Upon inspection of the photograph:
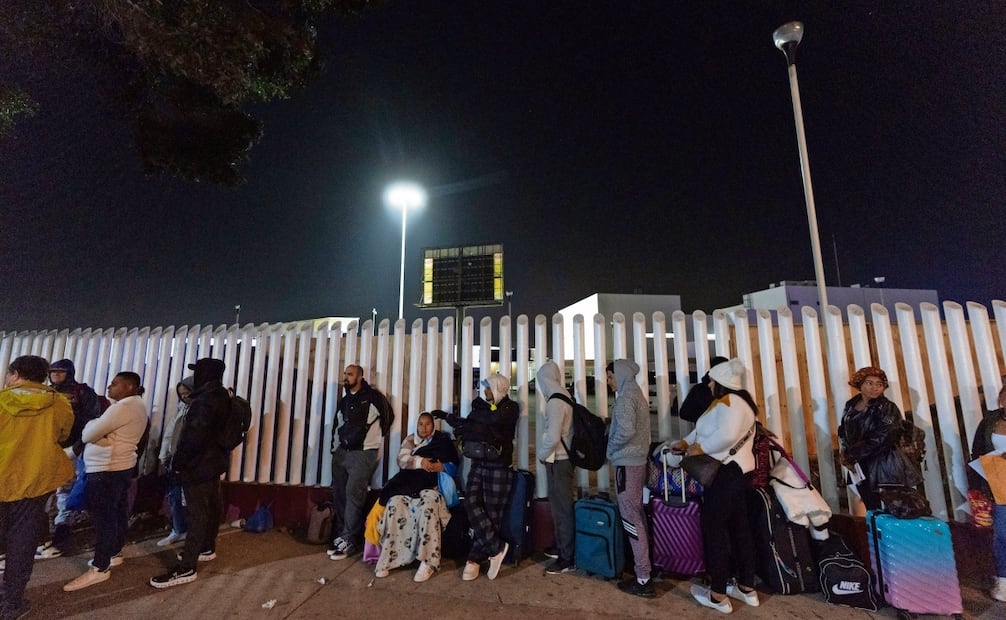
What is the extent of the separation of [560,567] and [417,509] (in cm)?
142

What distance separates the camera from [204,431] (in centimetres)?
398

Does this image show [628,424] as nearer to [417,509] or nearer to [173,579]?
[417,509]

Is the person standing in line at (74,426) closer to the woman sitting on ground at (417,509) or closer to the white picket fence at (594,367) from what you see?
the white picket fence at (594,367)

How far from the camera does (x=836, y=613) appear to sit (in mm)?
3229

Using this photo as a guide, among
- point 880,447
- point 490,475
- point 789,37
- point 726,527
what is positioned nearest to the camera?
point 880,447

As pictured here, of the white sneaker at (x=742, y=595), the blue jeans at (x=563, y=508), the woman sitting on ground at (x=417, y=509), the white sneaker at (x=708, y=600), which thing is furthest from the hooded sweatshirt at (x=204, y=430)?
the white sneaker at (x=742, y=595)

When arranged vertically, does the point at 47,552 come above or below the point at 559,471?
below

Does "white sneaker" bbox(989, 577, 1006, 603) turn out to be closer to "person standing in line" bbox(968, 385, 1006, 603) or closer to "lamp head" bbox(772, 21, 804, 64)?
"person standing in line" bbox(968, 385, 1006, 603)

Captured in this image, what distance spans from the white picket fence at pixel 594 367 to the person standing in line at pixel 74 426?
3.04 feet

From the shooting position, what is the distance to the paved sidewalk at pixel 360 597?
3277 millimetres

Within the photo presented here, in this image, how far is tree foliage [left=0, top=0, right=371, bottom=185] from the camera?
5484 mm

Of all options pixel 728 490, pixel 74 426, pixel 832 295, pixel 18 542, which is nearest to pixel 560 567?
pixel 728 490

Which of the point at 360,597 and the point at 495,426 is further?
the point at 495,426

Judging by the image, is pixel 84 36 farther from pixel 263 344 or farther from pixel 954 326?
pixel 954 326
